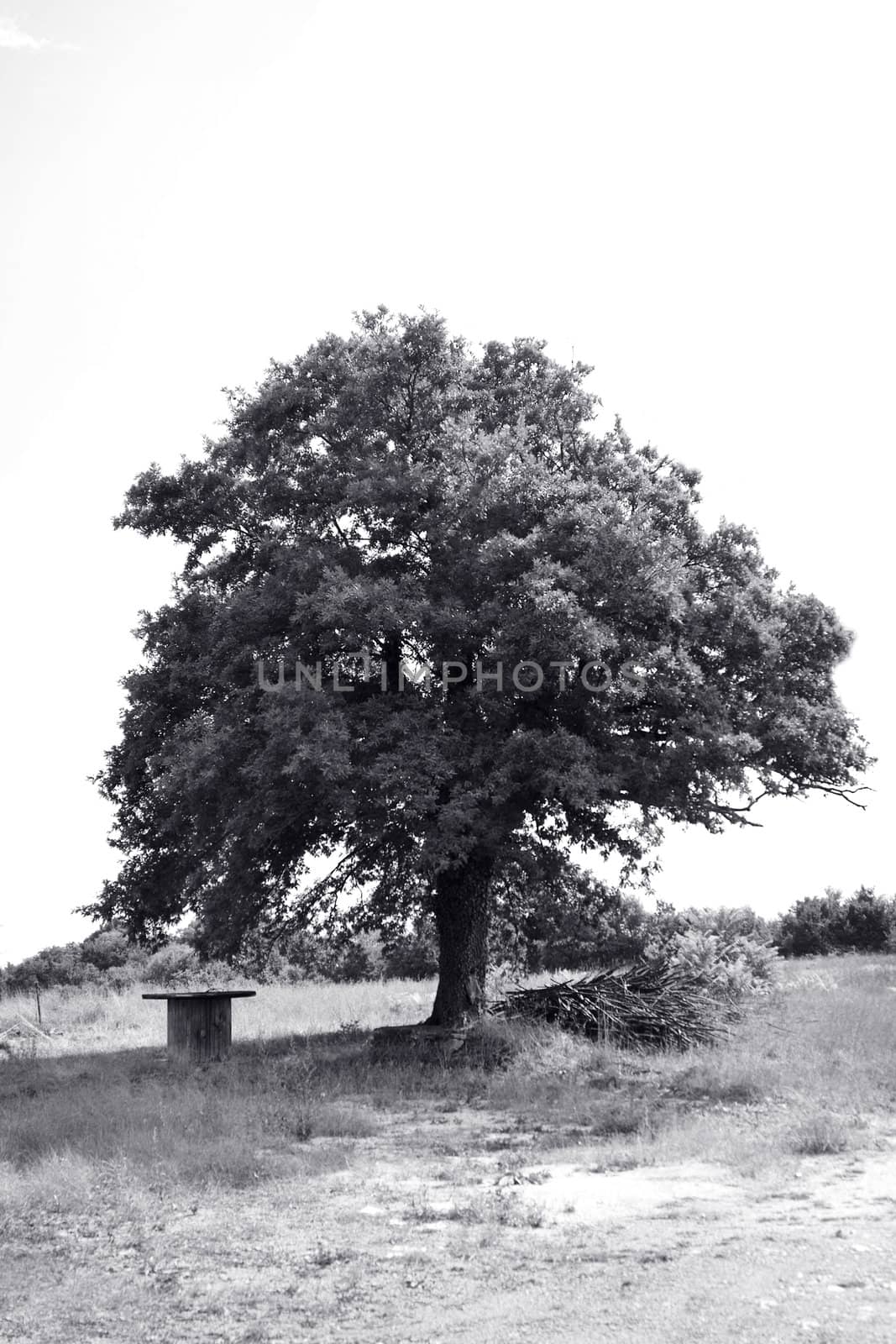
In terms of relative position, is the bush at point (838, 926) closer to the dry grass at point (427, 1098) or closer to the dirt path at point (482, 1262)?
the dry grass at point (427, 1098)

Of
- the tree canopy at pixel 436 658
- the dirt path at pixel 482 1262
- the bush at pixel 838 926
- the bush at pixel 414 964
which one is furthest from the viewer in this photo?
the bush at pixel 838 926

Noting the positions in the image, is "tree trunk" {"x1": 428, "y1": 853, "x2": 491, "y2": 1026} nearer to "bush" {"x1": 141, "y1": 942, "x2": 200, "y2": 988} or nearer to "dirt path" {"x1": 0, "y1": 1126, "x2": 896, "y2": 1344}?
"dirt path" {"x1": 0, "y1": 1126, "x2": 896, "y2": 1344}

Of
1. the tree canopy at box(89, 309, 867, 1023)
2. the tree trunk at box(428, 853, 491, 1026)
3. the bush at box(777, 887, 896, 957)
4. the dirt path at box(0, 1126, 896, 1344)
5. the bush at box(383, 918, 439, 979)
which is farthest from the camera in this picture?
the bush at box(777, 887, 896, 957)

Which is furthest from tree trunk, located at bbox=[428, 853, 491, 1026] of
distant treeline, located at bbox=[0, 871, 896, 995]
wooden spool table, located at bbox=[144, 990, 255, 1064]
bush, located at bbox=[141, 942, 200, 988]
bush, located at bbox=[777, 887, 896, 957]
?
bush, located at bbox=[777, 887, 896, 957]

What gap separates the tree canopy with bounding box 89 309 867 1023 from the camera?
1772 centimetres

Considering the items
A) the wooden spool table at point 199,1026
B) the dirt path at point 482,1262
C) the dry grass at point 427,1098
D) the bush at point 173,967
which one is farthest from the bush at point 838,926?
the dirt path at point 482,1262

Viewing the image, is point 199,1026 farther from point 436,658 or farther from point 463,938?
point 436,658

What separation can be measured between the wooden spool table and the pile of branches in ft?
16.0

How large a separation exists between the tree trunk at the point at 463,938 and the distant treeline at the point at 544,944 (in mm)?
2408

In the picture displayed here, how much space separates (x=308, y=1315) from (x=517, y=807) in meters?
12.1

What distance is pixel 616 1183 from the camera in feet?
33.9

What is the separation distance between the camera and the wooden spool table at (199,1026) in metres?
19.7

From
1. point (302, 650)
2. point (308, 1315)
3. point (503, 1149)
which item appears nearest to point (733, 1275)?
point (308, 1315)

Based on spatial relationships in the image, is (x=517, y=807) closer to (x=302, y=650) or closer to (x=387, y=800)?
(x=387, y=800)
